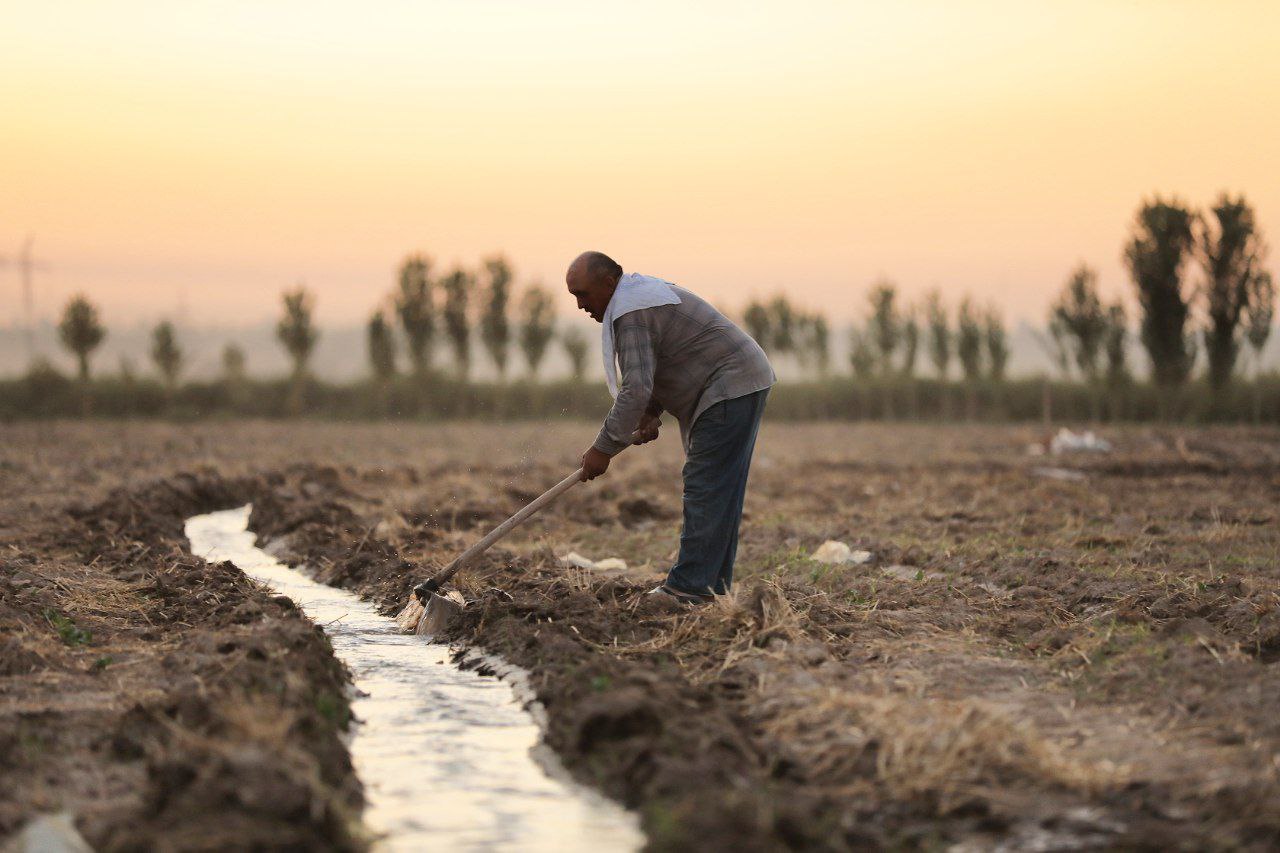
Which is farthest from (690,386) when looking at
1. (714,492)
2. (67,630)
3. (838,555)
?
(67,630)

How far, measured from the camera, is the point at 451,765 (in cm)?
475

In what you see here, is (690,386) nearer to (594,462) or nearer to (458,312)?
(594,462)

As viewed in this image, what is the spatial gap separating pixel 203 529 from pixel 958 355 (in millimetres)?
45281

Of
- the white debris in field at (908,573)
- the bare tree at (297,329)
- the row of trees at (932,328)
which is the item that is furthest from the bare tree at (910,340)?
the white debris in field at (908,573)

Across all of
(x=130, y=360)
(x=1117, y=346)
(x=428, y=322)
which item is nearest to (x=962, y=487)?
(x=1117, y=346)

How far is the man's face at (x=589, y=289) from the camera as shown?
6.98 meters

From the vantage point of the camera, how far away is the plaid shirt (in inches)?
273

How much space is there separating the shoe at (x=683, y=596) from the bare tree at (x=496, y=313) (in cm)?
5120

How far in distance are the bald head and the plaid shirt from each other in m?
0.21

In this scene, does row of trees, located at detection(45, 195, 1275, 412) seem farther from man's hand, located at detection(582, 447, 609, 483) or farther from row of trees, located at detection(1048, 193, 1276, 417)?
man's hand, located at detection(582, 447, 609, 483)

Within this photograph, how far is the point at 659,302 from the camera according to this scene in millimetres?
6984

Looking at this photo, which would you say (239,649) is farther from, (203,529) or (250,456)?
(250,456)

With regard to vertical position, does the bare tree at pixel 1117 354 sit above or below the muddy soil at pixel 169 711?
above

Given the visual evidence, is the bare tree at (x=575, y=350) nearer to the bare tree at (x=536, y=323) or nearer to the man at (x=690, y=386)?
the bare tree at (x=536, y=323)
